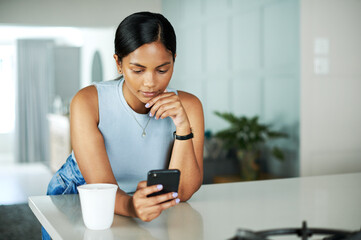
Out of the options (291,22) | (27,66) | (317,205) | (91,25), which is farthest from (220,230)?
(27,66)

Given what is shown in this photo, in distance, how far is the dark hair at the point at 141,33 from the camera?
1.26 meters

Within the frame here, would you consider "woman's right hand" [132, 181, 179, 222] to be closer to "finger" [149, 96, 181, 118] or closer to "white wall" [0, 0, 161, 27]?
"finger" [149, 96, 181, 118]

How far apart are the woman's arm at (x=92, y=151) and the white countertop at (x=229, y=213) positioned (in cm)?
5

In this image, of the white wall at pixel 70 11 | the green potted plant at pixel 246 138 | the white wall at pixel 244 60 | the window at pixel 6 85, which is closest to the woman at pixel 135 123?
the white wall at pixel 244 60

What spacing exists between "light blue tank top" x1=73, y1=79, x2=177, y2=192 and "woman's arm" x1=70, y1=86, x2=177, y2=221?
0.13 ft

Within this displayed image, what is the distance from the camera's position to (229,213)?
1182mm

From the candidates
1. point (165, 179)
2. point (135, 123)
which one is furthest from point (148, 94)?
point (165, 179)

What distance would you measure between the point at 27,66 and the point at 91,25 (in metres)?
3.50

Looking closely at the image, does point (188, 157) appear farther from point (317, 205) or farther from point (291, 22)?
point (291, 22)

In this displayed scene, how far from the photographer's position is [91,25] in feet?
16.1

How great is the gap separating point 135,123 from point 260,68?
3.24m

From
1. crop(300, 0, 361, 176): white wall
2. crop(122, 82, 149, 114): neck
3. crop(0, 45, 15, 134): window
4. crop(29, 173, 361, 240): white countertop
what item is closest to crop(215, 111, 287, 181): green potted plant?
crop(300, 0, 361, 176): white wall

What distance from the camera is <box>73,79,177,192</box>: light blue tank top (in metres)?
1.42

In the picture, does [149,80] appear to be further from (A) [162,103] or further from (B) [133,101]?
(B) [133,101]
